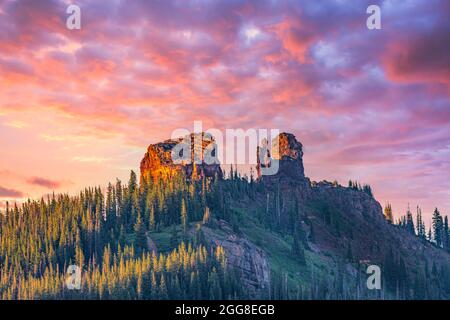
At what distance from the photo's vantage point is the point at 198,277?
199250 millimetres
